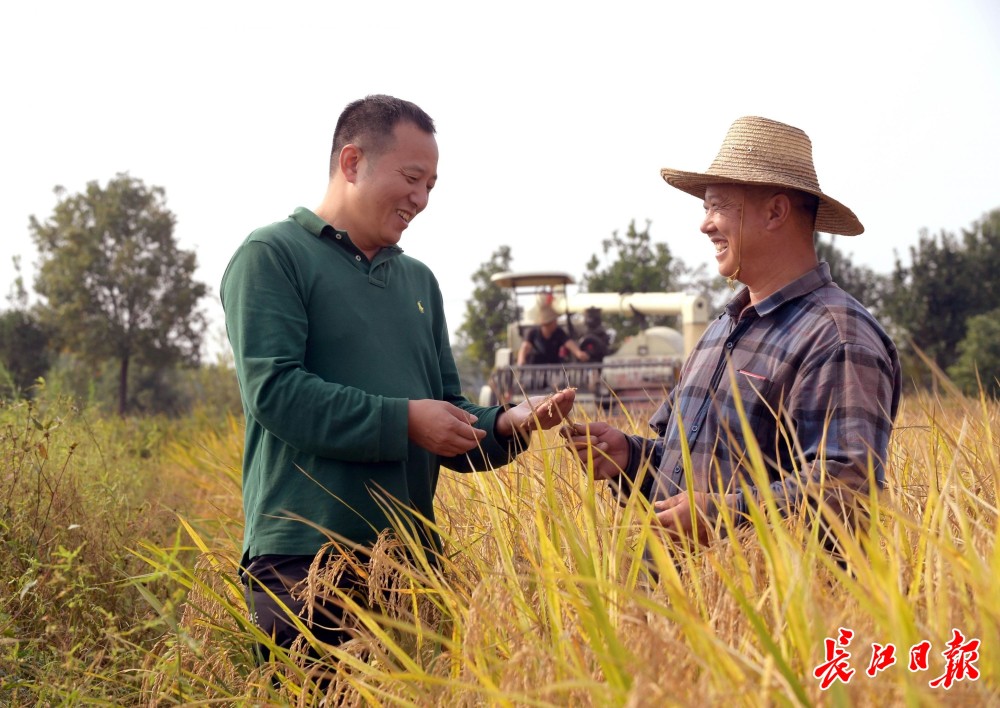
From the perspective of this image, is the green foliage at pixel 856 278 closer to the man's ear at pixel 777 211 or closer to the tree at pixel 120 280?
the tree at pixel 120 280

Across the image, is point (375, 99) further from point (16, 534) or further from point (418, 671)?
point (16, 534)

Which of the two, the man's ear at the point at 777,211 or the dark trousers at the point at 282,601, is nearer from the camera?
the dark trousers at the point at 282,601

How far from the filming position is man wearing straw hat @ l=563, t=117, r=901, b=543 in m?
2.16

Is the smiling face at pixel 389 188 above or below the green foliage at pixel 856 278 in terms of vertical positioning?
below

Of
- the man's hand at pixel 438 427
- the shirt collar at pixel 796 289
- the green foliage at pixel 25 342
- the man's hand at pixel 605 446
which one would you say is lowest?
the man's hand at pixel 605 446

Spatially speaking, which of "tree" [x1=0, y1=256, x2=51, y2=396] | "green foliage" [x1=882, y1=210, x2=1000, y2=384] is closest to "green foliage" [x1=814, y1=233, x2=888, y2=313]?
"green foliage" [x1=882, y1=210, x2=1000, y2=384]

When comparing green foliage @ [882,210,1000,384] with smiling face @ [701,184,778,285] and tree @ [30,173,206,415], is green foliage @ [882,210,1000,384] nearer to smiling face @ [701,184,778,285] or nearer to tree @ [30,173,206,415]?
tree @ [30,173,206,415]

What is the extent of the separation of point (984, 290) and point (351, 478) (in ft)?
100

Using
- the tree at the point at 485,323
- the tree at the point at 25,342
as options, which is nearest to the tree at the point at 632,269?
the tree at the point at 485,323

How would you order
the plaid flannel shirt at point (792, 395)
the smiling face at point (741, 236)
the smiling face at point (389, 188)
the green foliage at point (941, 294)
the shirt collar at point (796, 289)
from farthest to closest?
the green foliage at point (941, 294) < the smiling face at point (389, 188) < the smiling face at point (741, 236) < the shirt collar at point (796, 289) < the plaid flannel shirt at point (792, 395)

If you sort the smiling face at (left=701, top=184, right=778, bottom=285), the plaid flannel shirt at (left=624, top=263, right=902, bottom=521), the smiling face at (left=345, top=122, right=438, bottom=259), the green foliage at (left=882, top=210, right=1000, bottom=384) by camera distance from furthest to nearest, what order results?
the green foliage at (left=882, top=210, right=1000, bottom=384) < the smiling face at (left=345, top=122, right=438, bottom=259) < the smiling face at (left=701, top=184, right=778, bottom=285) < the plaid flannel shirt at (left=624, top=263, right=902, bottom=521)

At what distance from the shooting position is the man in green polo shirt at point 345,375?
2.38m

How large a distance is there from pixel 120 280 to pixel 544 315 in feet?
57.0

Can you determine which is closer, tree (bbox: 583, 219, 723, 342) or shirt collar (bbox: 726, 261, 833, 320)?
shirt collar (bbox: 726, 261, 833, 320)
